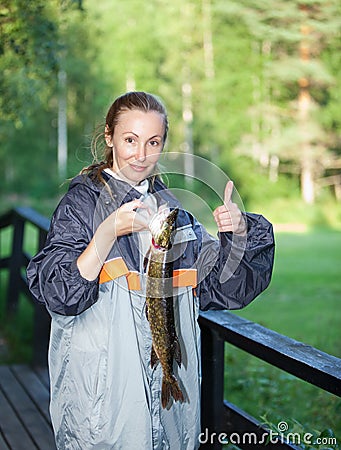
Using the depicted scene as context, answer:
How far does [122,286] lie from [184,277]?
0.16 meters

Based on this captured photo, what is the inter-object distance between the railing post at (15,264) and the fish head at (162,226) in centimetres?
302

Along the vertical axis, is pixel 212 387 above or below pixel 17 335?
above

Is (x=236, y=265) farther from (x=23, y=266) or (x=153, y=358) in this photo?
(x=23, y=266)

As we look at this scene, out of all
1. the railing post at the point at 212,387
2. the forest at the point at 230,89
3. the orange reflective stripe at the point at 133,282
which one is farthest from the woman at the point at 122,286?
the forest at the point at 230,89

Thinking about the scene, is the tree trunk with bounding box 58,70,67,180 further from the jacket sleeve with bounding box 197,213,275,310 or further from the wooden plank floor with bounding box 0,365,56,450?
the jacket sleeve with bounding box 197,213,275,310

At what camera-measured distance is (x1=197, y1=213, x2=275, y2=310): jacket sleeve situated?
1.88 m

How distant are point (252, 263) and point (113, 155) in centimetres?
43

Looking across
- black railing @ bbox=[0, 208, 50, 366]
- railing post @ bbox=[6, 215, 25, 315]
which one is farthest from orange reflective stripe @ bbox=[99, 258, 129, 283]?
railing post @ bbox=[6, 215, 25, 315]

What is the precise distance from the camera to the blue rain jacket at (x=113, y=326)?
68.8 inches

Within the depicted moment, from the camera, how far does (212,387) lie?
2.45 m

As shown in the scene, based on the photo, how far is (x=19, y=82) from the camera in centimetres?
759

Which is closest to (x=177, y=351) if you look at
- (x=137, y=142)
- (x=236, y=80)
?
(x=137, y=142)

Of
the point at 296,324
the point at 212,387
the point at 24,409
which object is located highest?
the point at 212,387

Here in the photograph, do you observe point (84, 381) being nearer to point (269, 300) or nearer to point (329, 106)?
point (269, 300)
